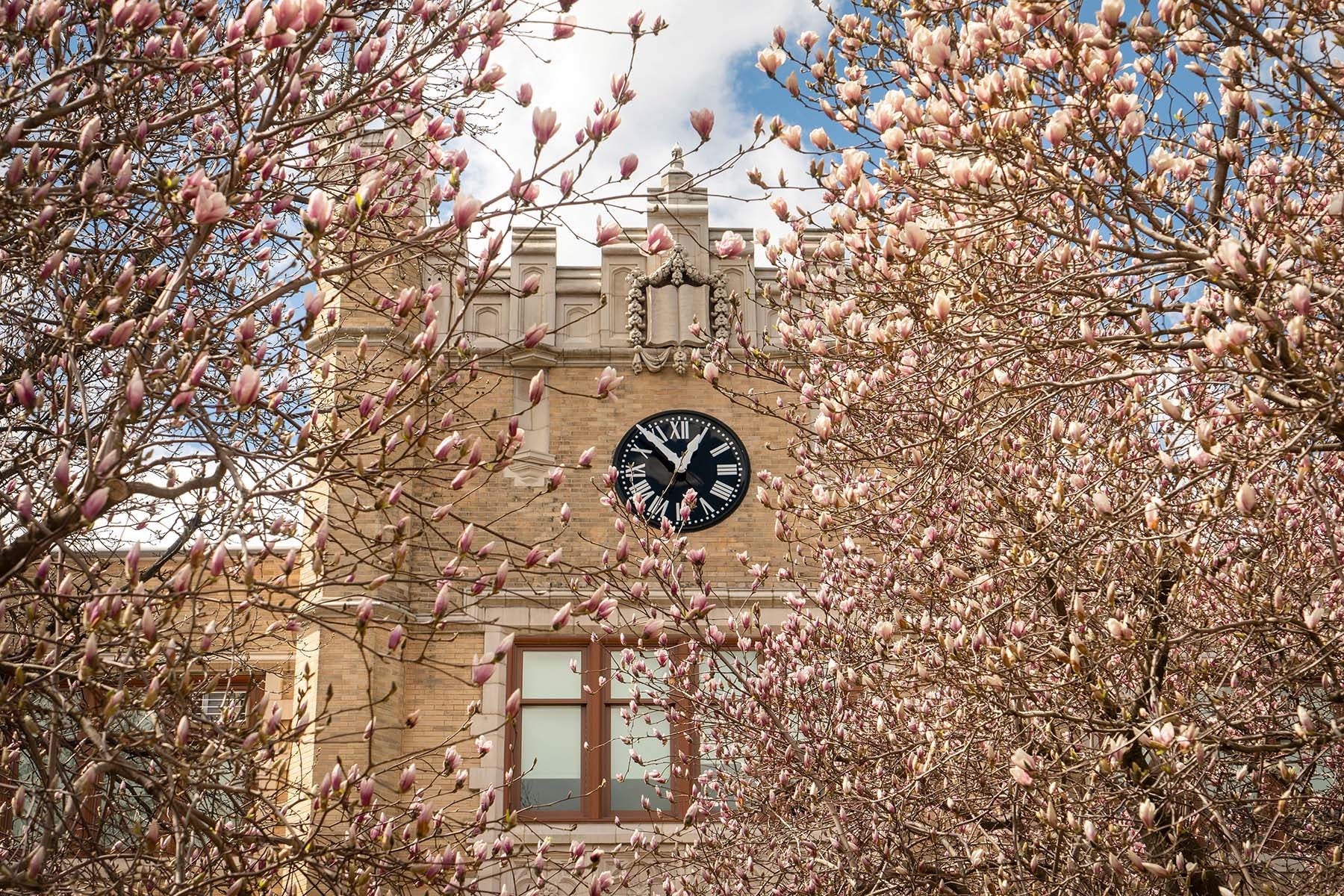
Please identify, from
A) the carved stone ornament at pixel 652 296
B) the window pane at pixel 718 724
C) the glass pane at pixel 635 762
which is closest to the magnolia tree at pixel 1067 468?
the window pane at pixel 718 724

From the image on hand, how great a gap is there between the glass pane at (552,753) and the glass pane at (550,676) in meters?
0.20

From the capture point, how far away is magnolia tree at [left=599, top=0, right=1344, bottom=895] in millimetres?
5305

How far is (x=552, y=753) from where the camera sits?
13828mm

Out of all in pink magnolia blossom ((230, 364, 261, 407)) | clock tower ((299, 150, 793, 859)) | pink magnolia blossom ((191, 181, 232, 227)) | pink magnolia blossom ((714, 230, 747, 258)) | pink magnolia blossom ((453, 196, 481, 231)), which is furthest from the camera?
clock tower ((299, 150, 793, 859))

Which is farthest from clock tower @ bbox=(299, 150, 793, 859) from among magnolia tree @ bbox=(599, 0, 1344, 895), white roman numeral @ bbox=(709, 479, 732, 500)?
magnolia tree @ bbox=(599, 0, 1344, 895)

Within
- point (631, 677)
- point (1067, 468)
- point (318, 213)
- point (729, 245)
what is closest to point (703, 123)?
point (729, 245)

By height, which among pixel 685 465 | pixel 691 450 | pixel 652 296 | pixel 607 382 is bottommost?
pixel 607 382

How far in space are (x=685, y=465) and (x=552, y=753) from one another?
11.9 feet

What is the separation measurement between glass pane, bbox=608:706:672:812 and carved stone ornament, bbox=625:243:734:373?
4.21m

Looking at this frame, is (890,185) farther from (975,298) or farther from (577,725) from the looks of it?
(577,725)

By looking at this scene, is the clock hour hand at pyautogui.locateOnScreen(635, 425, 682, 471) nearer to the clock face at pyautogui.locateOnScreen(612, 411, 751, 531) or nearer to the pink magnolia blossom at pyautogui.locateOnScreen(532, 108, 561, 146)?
the clock face at pyautogui.locateOnScreen(612, 411, 751, 531)

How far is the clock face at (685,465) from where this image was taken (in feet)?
48.1

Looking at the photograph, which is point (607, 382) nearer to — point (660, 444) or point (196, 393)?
point (196, 393)

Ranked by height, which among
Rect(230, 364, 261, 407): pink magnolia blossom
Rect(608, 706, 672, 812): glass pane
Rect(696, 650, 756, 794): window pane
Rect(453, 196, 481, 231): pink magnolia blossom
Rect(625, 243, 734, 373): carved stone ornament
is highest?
Rect(625, 243, 734, 373): carved stone ornament
